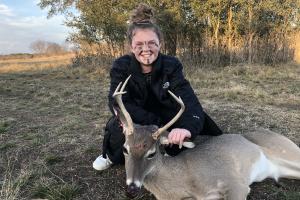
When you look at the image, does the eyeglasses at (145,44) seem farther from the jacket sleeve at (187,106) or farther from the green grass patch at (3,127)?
the green grass patch at (3,127)

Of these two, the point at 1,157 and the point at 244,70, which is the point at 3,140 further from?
the point at 244,70

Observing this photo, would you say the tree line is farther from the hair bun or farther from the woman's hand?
the woman's hand

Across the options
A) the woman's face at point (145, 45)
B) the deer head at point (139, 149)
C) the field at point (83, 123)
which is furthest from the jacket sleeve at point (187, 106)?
the field at point (83, 123)

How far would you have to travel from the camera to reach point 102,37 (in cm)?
1816

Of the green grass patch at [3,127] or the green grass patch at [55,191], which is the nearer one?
the green grass patch at [55,191]

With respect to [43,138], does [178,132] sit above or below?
above

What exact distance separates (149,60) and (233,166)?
57.7 inches

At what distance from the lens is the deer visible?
12.9 ft

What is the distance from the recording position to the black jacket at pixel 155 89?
4828 mm

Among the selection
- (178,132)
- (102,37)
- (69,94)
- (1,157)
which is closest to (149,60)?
(178,132)

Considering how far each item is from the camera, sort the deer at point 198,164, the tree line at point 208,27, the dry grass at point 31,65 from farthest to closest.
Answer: the dry grass at point 31,65 < the tree line at point 208,27 < the deer at point 198,164

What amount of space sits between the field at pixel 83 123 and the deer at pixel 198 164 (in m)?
0.30

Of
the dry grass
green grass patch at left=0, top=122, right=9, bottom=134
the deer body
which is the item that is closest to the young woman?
the deer body

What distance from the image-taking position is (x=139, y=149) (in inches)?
153
